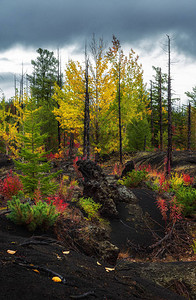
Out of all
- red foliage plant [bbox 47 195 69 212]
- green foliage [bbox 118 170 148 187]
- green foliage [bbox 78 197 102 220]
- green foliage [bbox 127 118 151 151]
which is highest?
green foliage [bbox 127 118 151 151]

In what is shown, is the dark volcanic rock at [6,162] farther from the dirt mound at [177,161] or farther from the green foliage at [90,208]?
the green foliage at [90,208]

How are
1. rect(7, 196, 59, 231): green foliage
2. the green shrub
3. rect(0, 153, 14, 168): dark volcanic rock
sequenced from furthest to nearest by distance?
1. rect(0, 153, 14, 168): dark volcanic rock
2. the green shrub
3. rect(7, 196, 59, 231): green foliage

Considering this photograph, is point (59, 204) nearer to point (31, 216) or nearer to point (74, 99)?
point (31, 216)

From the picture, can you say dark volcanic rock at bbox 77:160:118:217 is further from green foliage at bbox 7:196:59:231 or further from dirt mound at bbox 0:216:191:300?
dirt mound at bbox 0:216:191:300

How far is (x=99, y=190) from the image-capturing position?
7.71 m

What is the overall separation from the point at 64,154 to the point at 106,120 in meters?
8.06

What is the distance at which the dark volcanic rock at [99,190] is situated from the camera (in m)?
7.40

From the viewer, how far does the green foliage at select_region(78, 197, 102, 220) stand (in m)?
6.88

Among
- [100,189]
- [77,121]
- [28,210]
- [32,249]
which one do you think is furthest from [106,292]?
[77,121]

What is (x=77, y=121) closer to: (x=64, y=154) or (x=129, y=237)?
(x=64, y=154)

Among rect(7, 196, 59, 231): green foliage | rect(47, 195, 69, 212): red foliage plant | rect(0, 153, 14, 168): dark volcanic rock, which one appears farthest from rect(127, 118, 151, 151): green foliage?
rect(7, 196, 59, 231): green foliage

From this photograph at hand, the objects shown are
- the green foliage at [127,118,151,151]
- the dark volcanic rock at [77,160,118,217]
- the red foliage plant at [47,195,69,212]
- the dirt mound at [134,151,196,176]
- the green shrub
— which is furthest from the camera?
the green foliage at [127,118,151,151]

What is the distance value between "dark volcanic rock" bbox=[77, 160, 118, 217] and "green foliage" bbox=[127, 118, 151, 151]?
13.5 m

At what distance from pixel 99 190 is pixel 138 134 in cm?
1540
